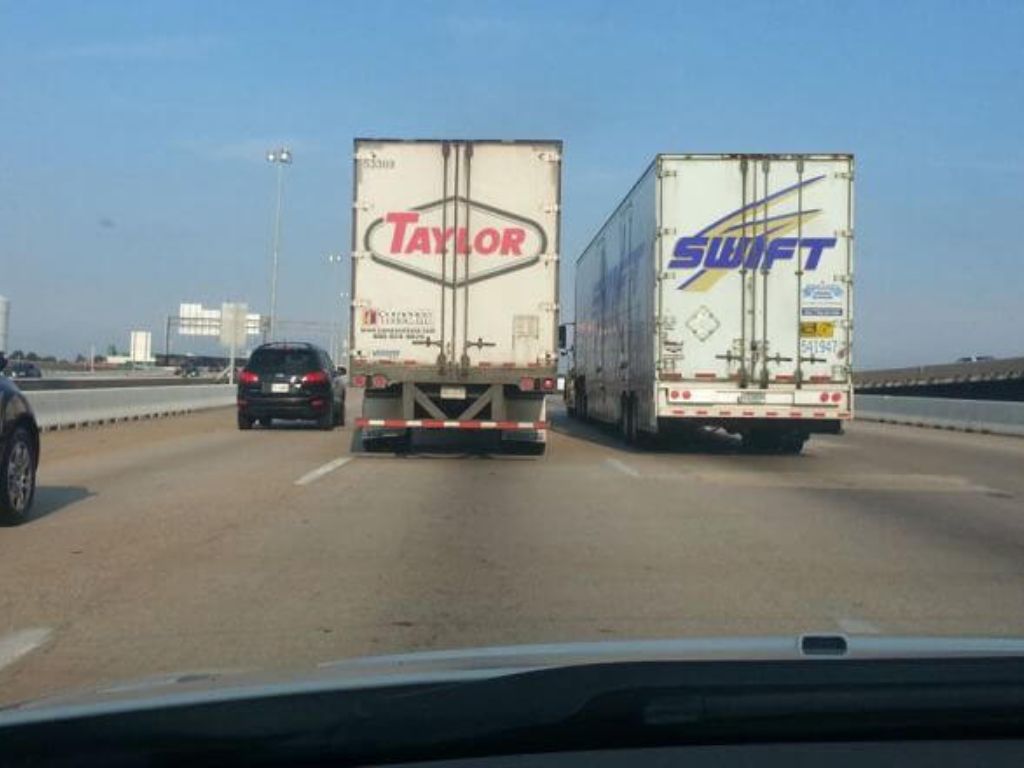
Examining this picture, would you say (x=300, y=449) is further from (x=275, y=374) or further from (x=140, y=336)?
(x=140, y=336)

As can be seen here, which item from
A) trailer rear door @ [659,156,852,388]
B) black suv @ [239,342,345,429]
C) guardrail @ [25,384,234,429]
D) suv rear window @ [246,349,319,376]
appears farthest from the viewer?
suv rear window @ [246,349,319,376]

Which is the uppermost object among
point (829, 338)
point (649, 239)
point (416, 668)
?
point (649, 239)

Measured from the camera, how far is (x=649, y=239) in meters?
19.6

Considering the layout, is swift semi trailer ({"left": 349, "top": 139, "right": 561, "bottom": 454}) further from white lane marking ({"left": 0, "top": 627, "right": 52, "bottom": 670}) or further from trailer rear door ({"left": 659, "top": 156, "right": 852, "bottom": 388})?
white lane marking ({"left": 0, "top": 627, "right": 52, "bottom": 670})

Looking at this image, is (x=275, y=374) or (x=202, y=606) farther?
(x=275, y=374)

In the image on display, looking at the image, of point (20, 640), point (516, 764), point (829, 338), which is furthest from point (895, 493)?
point (516, 764)

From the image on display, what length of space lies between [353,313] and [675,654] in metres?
14.8

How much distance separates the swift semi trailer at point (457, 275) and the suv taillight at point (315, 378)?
308 inches

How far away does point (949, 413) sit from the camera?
33000mm

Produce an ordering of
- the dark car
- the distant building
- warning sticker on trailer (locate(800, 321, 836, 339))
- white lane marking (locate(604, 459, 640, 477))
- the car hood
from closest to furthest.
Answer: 1. the car hood
2. the dark car
3. white lane marking (locate(604, 459, 640, 477))
4. warning sticker on trailer (locate(800, 321, 836, 339))
5. the distant building

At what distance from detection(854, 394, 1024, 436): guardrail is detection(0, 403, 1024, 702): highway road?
37.8 ft

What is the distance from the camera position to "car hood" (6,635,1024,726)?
3029mm

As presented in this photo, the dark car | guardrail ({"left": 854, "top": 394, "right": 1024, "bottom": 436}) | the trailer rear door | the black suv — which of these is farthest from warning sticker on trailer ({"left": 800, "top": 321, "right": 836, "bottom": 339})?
guardrail ({"left": 854, "top": 394, "right": 1024, "bottom": 436})

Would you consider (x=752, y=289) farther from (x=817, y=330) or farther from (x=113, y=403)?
(x=113, y=403)
